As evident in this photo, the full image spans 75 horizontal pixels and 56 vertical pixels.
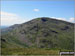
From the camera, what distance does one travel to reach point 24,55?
17.8 metres

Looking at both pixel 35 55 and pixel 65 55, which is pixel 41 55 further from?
pixel 65 55

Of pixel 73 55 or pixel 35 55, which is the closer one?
pixel 73 55

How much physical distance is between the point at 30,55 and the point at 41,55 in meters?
1.55

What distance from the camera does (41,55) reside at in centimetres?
1781

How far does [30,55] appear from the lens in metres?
17.9

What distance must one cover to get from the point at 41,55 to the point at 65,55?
356cm

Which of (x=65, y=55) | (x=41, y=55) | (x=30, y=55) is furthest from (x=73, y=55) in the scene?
(x=30, y=55)

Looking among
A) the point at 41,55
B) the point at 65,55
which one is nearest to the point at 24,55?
the point at 41,55

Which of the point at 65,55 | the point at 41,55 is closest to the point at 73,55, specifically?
the point at 65,55

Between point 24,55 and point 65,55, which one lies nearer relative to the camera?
point 65,55

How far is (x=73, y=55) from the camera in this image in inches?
636

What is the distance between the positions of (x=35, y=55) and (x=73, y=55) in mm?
5298

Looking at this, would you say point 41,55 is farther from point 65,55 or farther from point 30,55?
point 65,55

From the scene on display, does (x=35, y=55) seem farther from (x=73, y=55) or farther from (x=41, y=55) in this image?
(x=73, y=55)
